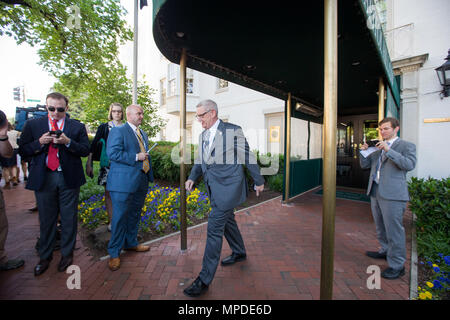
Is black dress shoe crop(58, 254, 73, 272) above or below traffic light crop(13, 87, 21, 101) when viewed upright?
below

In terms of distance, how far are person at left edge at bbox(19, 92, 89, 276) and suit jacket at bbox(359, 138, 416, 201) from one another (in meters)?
3.66

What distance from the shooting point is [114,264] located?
247 centimetres

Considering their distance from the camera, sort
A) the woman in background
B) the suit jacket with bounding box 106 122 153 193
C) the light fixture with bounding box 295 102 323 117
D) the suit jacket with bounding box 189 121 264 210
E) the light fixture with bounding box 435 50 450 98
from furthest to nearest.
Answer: the light fixture with bounding box 295 102 323 117
the light fixture with bounding box 435 50 450 98
the woman in background
the suit jacket with bounding box 106 122 153 193
the suit jacket with bounding box 189 121 264 210

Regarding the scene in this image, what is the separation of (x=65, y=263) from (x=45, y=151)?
4.51 feet

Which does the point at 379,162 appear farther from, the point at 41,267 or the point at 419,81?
the point at 419,81

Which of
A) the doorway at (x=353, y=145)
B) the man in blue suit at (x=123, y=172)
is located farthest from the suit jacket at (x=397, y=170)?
the doorway at (x=353, y=145)

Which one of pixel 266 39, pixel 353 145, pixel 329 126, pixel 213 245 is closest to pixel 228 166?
pixel 213 245

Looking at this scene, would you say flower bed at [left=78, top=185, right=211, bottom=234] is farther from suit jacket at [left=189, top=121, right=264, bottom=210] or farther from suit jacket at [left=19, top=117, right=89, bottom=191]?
suit jacket at [left=189, top=121, right=264, bottom=210]

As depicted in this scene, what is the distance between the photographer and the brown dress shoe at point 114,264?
8.05ft

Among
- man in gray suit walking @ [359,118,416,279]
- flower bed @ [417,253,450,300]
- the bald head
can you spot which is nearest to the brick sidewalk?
flower bed @ [417,253,450,300]

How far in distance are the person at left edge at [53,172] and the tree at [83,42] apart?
4618 mm

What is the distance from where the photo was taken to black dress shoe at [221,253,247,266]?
8.45ft
